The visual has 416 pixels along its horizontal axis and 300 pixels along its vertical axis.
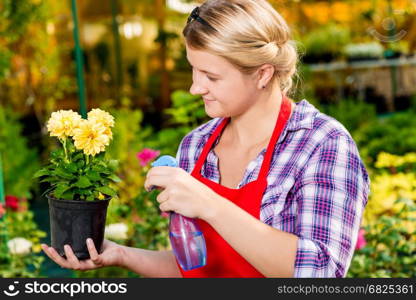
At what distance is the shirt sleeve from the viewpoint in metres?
1.75

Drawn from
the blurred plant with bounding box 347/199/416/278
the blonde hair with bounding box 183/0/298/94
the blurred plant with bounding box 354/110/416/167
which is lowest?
the blurred plant with bounding box 347/199/416/278

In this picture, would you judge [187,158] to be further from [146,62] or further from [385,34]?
[385,34]

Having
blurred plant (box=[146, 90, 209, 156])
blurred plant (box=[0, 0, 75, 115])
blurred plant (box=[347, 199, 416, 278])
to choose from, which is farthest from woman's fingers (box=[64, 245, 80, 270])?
blurred plant (box=[0, 0, 75, 115])

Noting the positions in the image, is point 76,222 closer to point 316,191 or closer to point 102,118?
point 102,118

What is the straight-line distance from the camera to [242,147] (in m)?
2.02

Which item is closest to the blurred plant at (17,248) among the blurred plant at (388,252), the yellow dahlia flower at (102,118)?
the blurred plant at (388,252)

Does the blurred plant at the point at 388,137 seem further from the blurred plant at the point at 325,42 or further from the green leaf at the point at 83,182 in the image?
the green leaf at the point at 83,182

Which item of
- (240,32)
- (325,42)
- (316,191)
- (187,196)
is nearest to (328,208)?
(316,191)

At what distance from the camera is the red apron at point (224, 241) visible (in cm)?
187

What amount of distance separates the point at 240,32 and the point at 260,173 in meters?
0.35

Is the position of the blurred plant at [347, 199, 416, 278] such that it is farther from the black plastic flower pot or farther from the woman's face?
the black plastic flower pot

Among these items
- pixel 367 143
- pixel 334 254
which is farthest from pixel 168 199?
pixel 367 143

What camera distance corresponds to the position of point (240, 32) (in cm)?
181

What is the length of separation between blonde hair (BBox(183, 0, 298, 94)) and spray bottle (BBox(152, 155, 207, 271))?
0.93 ft
